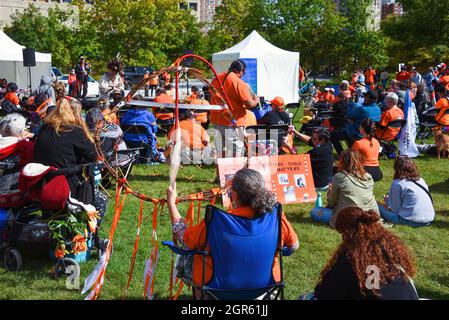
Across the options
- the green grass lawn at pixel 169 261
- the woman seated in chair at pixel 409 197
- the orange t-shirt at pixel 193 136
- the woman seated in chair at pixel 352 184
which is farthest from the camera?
the orange t-shirt at pixel 193 136

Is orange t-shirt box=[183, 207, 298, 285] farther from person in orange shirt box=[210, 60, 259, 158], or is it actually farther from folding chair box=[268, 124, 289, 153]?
folding chair box=[268, 124, 289, 153]

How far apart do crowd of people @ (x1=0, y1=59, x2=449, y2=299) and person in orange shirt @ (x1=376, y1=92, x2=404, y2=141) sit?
0.02 meters

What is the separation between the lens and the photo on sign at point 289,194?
7219 mm

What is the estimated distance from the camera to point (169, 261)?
5.11m

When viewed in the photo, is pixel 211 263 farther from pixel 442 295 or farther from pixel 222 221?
pixel 442 295

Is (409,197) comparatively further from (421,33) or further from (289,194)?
(421,33)

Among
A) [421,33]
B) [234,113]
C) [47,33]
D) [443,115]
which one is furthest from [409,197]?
[47,33]

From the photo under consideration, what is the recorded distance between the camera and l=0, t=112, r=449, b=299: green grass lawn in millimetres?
4492

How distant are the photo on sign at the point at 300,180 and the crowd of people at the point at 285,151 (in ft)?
1.07

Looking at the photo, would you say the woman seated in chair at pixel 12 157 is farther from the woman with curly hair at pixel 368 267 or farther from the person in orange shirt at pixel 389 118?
the person in orange shirt at pixel 389 118

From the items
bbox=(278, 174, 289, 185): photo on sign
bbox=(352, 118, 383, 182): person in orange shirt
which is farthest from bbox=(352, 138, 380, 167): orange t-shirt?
bbox=(278, 174, 289, 185): photo on sign

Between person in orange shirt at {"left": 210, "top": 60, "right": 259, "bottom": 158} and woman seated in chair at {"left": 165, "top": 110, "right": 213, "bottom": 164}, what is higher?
person in orange shirt at {"left": 210, "top": 60, "right": 259, "bottom": 158}

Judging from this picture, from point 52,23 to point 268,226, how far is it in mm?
37849

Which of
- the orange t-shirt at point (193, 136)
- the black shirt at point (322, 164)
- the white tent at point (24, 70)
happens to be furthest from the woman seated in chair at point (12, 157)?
the white tent at point (24, 70)
